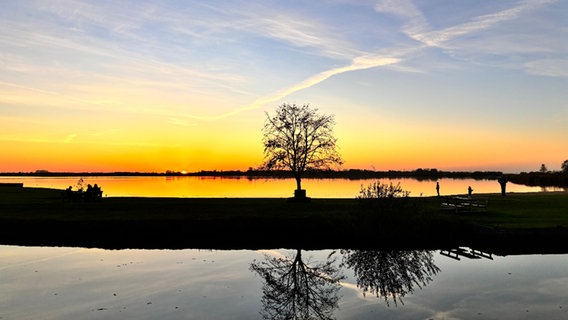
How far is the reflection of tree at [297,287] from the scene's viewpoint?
1590 cm

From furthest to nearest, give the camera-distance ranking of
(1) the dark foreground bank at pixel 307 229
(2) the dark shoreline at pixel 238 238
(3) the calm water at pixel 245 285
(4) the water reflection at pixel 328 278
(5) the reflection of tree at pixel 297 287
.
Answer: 1. (1) the dark foreground bank at pixel 307 229
2. (2) the dark shoreline at pixel 238 238
3. (4) the water reflection at pixel 328 278
4. (5) the reflection of tree at pixel 297 287
5. (3) the calm water at pixel 245 285

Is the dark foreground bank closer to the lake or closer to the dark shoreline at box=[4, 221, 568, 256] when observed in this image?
the dark shoreline at box=[4, 221, 568, 256]

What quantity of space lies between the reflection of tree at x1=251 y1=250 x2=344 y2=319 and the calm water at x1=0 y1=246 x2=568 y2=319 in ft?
0.51

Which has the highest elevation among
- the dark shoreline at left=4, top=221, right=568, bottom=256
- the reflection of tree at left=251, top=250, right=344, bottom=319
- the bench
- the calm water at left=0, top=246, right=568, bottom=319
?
the bench

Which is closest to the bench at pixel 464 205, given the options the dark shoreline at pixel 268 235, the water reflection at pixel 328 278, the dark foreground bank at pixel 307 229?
the dark foreground bank at pixel 307 229

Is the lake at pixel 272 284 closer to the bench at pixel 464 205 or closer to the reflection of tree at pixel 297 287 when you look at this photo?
the reflection of tree at pixel 297 287

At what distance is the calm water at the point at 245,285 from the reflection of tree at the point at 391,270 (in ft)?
0.15

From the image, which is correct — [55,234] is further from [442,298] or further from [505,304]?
[505,304]

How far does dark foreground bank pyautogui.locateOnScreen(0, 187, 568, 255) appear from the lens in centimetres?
2755

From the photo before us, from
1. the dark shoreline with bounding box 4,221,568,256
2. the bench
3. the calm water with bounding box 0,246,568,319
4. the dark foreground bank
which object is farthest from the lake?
the bench

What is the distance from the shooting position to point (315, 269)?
73.7 feet

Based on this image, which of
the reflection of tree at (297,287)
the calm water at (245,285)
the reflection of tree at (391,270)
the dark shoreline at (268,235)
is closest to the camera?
the calm water at (245,285)

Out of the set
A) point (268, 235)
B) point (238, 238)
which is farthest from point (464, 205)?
point (238, 238)

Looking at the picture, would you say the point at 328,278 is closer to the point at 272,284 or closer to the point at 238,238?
the point at 272,284
